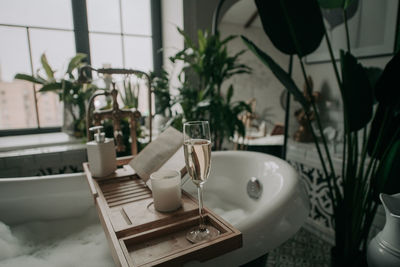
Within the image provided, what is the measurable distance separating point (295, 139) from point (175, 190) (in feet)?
5.40

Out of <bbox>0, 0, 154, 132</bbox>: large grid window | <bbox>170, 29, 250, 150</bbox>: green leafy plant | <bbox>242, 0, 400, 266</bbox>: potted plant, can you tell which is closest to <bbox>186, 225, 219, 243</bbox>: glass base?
<bbox>242, 0, 400, 266</bbox>: potted plant

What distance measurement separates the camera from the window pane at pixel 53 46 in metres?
1.99

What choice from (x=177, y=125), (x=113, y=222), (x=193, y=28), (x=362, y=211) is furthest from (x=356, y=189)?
(x=193, y=28)

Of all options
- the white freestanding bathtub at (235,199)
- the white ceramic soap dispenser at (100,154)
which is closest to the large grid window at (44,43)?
the white freestanding bathtub at (235,199)

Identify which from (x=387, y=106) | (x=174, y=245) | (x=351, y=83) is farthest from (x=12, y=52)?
(x=387, y=106)

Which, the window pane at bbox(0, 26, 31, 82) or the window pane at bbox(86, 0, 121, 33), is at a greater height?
the window pane at bbox(86, 0, 121, 33)

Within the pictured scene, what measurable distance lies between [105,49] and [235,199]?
182cm

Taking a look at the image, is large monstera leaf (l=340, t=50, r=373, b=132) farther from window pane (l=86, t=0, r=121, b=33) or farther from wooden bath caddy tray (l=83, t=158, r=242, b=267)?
window pane (l=86, t=0, r=121, b=33)

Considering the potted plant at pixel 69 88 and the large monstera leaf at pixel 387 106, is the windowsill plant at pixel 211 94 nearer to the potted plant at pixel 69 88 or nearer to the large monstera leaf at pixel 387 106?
the potted plant at pixel 69 88

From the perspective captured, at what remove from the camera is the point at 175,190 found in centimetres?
65

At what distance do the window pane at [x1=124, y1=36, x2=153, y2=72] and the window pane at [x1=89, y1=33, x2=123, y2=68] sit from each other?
0.25ft

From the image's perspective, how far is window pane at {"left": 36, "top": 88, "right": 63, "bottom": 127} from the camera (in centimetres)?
204

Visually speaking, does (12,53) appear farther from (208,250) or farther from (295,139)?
(295,139)

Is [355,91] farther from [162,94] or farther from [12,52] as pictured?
[12,52]
